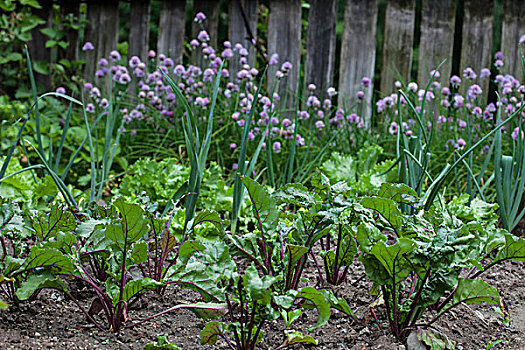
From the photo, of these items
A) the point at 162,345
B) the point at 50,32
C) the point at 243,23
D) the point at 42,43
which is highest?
the point at 243,23

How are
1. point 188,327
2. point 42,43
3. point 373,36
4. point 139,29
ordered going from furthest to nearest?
point 42,43 < point 139,29 < point 373,36 < point 188,327

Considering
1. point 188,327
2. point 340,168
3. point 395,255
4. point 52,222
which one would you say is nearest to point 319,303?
point 395,255

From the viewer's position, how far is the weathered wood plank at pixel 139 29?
5.10 metres

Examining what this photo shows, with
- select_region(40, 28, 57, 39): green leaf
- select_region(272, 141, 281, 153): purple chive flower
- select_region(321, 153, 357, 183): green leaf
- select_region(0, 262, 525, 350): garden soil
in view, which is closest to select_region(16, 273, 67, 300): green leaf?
select_region(0, 262, 525, 350): garden soil

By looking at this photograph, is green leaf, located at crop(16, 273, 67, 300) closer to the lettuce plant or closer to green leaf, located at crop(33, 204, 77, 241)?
green leaf, located at crop(33, 204, 77, 241)

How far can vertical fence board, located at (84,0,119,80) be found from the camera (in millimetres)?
5262

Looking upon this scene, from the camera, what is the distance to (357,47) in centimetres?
445

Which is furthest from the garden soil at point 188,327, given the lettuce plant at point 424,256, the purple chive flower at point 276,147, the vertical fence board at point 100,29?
the vertical fence board at point 100,29

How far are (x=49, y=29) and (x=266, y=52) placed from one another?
219 cm

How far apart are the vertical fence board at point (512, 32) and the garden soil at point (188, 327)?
9.67 ft

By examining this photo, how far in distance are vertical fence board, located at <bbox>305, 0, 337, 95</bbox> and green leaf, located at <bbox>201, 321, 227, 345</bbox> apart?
340 cm

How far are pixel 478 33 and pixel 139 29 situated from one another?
3085 millimetres

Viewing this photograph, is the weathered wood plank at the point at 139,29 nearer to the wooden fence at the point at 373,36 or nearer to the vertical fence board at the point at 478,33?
the wooden fence at the point at 373,36

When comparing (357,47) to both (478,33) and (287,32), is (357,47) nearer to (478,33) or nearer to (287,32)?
(287,32)
